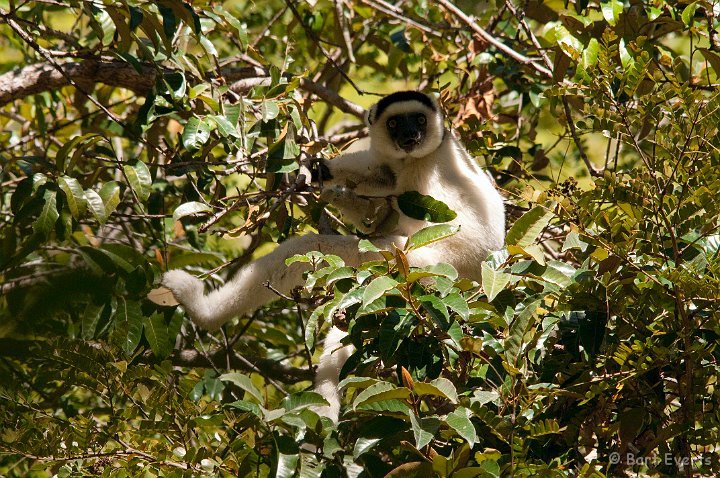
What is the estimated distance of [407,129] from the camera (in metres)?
4.84

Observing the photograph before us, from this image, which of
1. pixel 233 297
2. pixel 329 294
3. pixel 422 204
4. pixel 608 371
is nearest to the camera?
pixel 608 371

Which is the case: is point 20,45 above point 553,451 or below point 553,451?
above

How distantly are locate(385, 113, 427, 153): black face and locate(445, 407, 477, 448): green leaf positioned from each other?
8.66ft

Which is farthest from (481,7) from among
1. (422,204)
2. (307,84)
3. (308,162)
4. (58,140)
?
(58,140)

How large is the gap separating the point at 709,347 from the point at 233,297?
8.61ft

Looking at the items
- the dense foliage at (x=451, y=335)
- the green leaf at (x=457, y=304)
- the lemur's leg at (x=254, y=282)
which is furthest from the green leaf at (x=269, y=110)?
the green leaf at (x=457, y=304)

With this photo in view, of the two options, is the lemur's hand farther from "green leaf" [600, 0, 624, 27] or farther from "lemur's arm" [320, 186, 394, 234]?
"green leaf" [600, 0, 624, 27]

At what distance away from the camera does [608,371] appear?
9.71 feet

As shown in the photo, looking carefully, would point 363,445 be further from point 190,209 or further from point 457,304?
point 190,209

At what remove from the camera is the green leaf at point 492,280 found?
8.43 ft

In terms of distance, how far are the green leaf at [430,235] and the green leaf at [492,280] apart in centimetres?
24

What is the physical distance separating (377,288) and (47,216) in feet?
6.30

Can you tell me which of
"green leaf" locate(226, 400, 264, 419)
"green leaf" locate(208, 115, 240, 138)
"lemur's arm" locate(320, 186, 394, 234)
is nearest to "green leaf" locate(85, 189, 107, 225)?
"green leaf" locate(208, 115, 240, 138)

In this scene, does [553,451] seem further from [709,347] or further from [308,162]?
[308,162]
